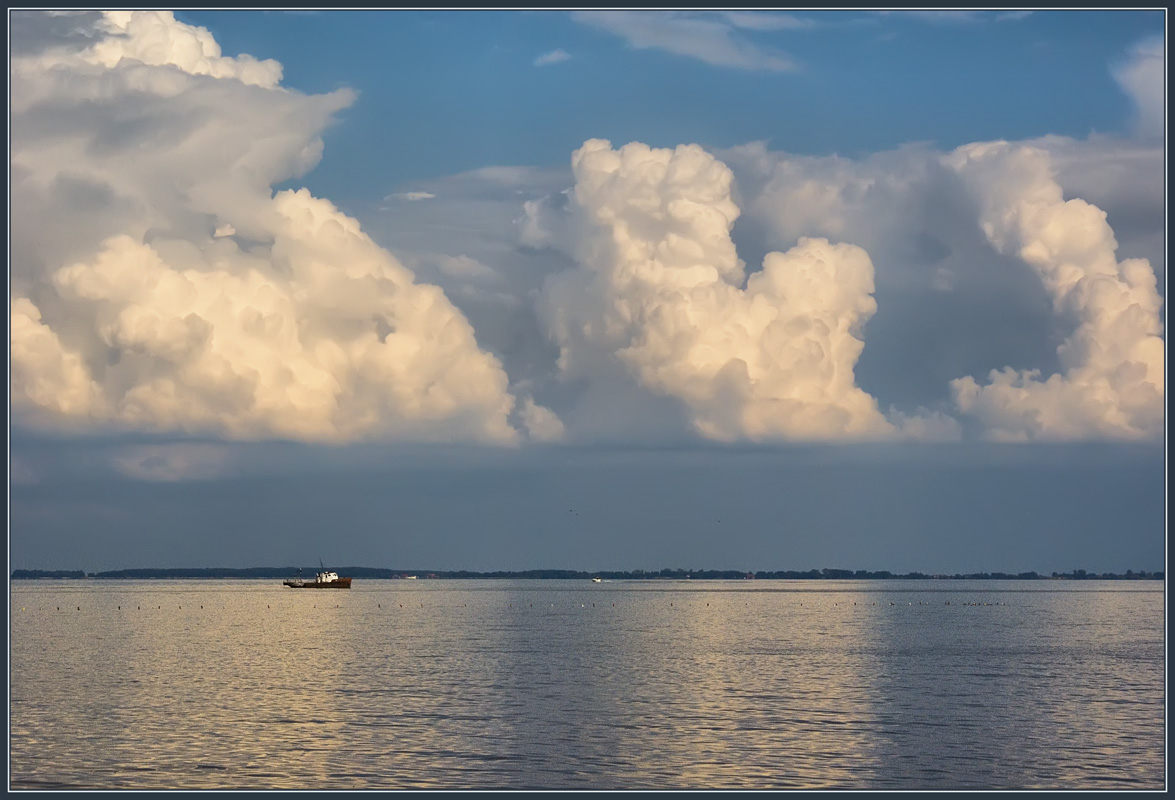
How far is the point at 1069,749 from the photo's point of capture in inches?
2537

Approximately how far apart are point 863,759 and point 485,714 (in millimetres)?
23162

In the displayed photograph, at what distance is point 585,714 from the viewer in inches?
2992

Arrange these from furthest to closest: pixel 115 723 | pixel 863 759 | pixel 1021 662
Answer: pixel 1021 662, pixel 115 723, pixel 863 759

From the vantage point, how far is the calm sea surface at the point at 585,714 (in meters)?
57.3

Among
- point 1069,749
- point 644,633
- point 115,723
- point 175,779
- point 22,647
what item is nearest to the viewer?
point 175,779

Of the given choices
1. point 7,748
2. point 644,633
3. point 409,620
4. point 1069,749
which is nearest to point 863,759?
point 1069,749

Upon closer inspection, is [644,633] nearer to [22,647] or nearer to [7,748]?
→ [22,647]

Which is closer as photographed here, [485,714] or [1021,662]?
[485,714]

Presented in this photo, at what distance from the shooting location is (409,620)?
188125 millimetres

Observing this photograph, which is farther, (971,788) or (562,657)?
(562,657)

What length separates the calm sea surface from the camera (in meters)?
Answer: 57.3

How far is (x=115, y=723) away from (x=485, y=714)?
19.6 m

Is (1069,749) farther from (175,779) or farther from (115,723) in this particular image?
(115,723)

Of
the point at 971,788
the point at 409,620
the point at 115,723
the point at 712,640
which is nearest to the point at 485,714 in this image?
the point at 115,723
